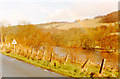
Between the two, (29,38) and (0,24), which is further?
(0,24)

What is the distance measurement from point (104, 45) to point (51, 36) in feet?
50.8

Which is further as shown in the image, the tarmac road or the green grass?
the green grass

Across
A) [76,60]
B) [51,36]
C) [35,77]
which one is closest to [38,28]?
[51,36]

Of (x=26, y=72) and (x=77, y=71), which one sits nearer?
(x=26, y=72)

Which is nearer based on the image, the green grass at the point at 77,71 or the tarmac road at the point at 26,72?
the tarmac road at the point at 26,72

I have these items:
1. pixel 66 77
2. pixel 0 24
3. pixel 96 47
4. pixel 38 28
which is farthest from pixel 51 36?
pixel 0 24

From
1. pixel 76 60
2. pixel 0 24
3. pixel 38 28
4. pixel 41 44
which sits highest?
pixel 0 24

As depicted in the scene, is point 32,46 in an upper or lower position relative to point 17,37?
lower

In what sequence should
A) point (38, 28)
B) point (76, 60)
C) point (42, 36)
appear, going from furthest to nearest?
1. point (38, 28)
2. point (42, 36)
3. point (76, 60)

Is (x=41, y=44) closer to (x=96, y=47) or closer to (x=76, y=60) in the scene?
(x=76, y=60)

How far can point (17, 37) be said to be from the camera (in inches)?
975

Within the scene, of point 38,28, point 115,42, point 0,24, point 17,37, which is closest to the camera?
point 38,28

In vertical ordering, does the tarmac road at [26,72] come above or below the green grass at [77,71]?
above

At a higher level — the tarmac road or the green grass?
the tarmac road
